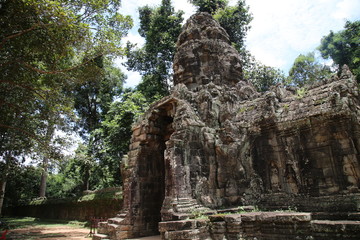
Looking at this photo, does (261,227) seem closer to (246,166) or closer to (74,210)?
(246,166)

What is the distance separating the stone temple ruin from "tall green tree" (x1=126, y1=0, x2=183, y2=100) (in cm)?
1229

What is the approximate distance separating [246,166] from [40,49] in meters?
7.67

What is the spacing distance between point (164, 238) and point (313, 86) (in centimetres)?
610

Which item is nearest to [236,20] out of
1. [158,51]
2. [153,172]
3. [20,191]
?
[158,51]

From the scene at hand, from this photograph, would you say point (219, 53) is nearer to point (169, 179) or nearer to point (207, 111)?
point (207, 111)

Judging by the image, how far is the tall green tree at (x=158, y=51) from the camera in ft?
71.7

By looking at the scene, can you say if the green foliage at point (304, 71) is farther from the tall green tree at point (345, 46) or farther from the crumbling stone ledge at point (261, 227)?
the crumbling stone ledge at point (261, 227)

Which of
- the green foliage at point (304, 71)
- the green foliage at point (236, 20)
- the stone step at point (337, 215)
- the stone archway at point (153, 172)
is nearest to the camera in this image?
the stone step at point (337, 215)

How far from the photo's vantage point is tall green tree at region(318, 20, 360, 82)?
22111 mm

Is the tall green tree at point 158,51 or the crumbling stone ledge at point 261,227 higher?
the tall green tree at point 158,51

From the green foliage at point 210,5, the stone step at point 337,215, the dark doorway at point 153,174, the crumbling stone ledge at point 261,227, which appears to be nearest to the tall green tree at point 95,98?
the green foliage at point 210,5

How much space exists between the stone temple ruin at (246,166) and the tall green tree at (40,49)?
3.43 m

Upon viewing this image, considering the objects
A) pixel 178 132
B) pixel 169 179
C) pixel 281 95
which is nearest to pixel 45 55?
pixel 178 132

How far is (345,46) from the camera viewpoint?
79.3ft
